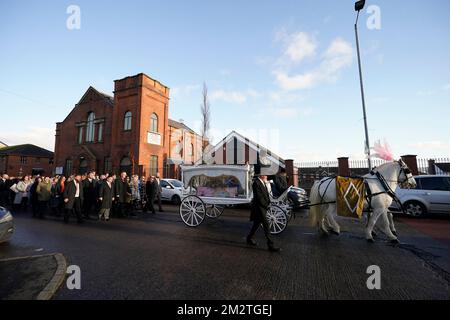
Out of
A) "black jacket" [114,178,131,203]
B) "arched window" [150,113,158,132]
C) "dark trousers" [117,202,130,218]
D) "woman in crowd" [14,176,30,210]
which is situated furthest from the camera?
"arched window" [150,113,158,132]

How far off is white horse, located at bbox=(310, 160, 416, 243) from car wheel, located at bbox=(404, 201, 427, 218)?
405 cm

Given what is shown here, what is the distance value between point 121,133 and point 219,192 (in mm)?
18546

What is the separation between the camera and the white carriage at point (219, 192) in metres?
6.93

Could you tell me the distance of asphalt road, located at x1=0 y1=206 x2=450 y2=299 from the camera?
3.26m

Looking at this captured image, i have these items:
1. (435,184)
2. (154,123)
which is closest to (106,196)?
(435,184)

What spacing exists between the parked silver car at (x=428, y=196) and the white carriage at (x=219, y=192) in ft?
18.2

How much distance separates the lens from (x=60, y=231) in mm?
7293

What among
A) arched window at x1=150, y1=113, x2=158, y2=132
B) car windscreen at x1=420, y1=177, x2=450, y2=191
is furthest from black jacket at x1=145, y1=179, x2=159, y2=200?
arched window at x1=150, y1=113, x2=158, y2=132

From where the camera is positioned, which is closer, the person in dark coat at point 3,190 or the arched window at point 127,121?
the person in dark coat at point 3,190

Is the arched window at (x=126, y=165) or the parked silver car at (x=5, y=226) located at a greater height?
the arched window at (x=126, y=165)

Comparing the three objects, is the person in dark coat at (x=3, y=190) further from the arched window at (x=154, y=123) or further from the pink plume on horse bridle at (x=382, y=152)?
the pink plume on horse bridle at (x=382, y=152)

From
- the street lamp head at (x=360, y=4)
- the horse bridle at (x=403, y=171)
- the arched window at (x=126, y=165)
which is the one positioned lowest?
the horse bridle at (x=403, y=171)

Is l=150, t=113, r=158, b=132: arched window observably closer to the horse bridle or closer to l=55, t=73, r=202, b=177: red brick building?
l=55, t=73, r=202, b=177: red brick building

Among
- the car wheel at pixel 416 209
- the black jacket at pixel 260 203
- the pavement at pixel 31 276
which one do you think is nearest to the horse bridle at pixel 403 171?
the black jacket at pixel 260 203
